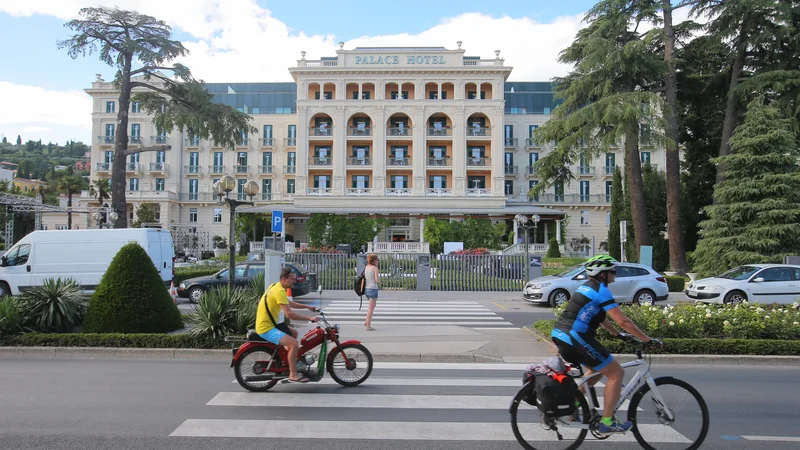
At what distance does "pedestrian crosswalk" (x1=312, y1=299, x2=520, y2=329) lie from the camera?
45.9ft

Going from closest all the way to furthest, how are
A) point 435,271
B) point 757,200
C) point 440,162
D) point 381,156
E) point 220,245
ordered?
1. point 435,271
2. point 757,200
3. point 381,156
4. point 220,245
5. point 440,162

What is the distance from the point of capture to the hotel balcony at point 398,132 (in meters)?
57.4

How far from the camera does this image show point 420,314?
52.0ft

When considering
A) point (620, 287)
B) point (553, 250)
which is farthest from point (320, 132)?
point (620, 287)

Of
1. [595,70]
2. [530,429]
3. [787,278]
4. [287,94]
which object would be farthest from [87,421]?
[287,94]

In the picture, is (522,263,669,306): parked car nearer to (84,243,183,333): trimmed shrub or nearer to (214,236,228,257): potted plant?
(84,243,183,333): trimmed shrub

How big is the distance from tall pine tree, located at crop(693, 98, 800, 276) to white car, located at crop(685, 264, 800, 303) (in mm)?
6917

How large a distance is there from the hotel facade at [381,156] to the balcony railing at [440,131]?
4.1 inches

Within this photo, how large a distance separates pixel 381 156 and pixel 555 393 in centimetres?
5266

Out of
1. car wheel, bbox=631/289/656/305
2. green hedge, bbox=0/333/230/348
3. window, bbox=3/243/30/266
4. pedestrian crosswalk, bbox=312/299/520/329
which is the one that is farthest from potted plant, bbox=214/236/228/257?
green hedge, bbox=0/333/230/348

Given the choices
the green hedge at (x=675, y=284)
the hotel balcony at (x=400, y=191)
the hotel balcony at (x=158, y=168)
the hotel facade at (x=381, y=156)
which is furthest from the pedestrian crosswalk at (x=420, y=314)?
the hotel balcony at (x=158, y=168)

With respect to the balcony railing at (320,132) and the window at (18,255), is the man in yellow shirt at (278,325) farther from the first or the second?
the balcony railing at (320,132)

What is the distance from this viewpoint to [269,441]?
5.28 m

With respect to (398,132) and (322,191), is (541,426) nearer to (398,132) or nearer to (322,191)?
(322,191)
